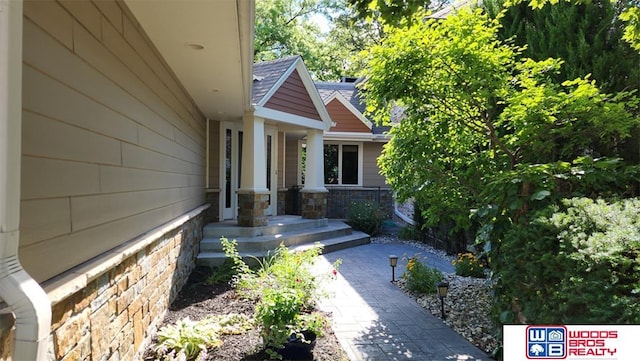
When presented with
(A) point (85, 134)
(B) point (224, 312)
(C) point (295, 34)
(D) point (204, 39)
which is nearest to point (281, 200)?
(B) point (224, 312)

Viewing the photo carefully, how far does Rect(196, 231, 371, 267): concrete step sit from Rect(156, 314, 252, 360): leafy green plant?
76.9 inches

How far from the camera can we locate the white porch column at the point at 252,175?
303 inches

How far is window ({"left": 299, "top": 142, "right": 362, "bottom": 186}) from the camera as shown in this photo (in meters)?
13.2

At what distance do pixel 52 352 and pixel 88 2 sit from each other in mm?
1974

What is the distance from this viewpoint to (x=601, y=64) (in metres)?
5.08

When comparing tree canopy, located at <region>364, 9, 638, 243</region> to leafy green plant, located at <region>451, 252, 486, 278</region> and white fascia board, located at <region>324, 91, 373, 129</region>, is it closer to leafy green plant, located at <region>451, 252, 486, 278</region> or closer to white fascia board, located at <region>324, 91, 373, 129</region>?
leafy green plant, located at <region>451, 252, 486, 278</region>

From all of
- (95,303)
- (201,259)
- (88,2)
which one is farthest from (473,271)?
(88,2)

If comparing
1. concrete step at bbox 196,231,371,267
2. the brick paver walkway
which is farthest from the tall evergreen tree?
concrete step at bbox 196,231,371,267

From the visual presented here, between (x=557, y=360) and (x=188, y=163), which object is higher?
(x=188, y=163)

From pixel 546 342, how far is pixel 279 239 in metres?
5.58

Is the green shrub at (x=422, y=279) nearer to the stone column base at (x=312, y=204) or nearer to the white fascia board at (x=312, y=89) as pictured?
the stone column base at (x=312, y=204)

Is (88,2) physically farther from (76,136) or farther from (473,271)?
(473,271)

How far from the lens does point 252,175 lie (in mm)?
7766

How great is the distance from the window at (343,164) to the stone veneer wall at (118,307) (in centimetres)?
865
